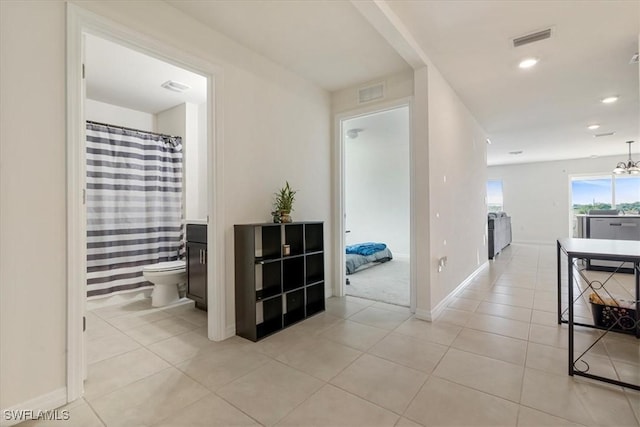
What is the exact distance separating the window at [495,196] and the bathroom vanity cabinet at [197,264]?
9.52 metres

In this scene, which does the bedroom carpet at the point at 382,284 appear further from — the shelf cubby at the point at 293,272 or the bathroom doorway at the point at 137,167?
the bathroom doorway at the point at 137,167

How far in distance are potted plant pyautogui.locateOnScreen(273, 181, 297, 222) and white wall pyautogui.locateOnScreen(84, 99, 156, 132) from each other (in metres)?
2.68

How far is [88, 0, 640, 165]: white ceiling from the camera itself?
7.04ft

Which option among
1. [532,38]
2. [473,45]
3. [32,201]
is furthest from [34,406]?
[532,38]

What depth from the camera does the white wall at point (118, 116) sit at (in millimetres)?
3707

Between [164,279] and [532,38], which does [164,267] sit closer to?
[164,279]

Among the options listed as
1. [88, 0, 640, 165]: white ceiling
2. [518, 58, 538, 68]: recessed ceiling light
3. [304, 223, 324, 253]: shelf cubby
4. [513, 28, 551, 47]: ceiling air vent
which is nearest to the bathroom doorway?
[88, 0, 640, 165]: white ceiling

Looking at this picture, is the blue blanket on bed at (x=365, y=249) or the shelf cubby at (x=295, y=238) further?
the blue blanket on bed at (x=365, y=249)

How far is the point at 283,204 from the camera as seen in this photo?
112 inches

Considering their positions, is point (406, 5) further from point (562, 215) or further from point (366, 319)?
point (562, 215)

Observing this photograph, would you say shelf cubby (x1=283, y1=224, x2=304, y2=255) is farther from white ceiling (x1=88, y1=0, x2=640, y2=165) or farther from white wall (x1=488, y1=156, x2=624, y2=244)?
white wall (x1=488, y1=156, x2=624, y2=244)

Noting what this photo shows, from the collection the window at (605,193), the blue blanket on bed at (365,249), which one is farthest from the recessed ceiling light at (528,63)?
the window at (605,193)

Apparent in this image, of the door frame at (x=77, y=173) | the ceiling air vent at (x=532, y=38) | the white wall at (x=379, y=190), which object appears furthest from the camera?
the white wall at (x=379, y=190)

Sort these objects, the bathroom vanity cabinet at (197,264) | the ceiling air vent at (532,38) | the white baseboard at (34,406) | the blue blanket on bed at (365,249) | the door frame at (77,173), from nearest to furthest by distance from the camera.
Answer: the white baseboard at (34,406) → the door frame at (77,173) → the ceiling air vent at (532,38) → the bathroom vanity cabinet at (197,264) → the blue blanket on bed at (365,249)
